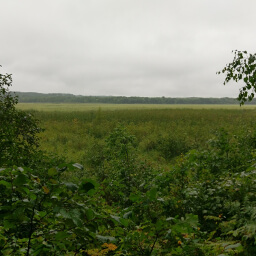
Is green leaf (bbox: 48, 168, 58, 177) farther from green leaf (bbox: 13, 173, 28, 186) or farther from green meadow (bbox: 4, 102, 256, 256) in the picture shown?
green leaf (bbox: 13, 173, 28, 186)

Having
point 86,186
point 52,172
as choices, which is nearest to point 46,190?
point 52,172

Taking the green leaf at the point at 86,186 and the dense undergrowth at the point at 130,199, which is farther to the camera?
the dense undergrowth at the point at 130,199

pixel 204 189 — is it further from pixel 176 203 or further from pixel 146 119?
pixel 146 119

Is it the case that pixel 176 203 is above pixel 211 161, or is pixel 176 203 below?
below

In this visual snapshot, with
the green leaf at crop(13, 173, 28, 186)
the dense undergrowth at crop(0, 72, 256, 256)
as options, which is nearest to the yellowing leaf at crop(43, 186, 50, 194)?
the dense undergrowth at crop(0, 72, 256, 256)

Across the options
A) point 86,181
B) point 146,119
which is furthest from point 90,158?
point 146,119

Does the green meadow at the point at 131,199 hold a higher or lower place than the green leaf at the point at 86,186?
lower

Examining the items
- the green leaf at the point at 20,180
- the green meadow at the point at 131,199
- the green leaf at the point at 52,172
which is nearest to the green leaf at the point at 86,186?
the green meadow at the point at 131,199

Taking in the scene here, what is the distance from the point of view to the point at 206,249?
2.47 m

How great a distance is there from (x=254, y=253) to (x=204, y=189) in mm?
2293

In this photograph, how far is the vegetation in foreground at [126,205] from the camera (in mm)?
1528

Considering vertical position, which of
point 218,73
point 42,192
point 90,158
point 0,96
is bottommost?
point 90,158

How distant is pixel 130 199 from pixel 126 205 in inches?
178

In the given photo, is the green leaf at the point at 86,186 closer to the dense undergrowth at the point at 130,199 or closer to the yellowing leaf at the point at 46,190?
the dense undergrowth at the point at 130,199
